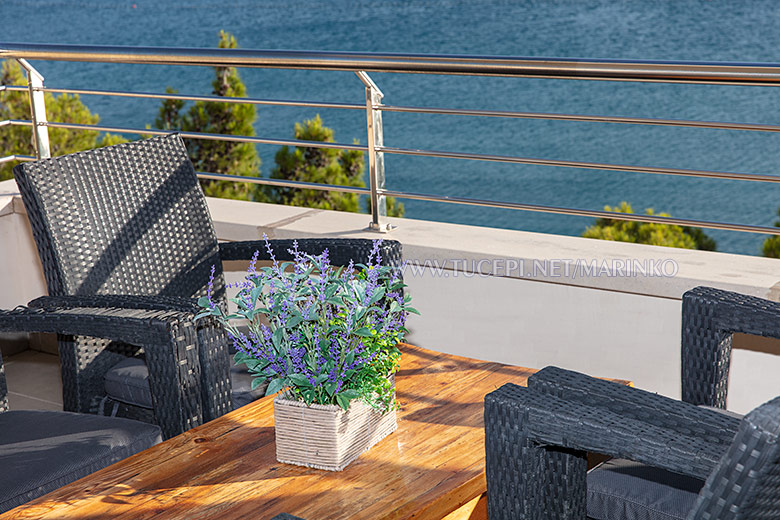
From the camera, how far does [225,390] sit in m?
1.80

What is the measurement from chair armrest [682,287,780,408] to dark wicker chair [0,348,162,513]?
3.43ft

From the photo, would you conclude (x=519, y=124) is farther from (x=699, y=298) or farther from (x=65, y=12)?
(x=699, y=298)

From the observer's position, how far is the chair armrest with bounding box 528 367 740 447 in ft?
3.92

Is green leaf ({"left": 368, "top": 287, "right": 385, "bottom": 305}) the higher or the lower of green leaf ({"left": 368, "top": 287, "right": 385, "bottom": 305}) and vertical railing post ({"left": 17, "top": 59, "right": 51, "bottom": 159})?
the lower

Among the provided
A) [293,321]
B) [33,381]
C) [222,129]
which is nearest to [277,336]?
[293,321]

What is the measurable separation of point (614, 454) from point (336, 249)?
1084 millimetres

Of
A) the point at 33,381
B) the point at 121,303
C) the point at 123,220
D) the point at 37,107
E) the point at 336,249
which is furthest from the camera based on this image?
the point at 37,107

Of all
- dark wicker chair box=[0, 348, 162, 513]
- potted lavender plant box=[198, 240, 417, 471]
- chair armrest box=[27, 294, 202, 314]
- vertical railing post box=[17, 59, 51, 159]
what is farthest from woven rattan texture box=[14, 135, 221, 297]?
vertical railing post box=[17, 59, 51, 159]

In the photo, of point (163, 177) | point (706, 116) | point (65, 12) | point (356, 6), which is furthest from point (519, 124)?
point (163, 177)

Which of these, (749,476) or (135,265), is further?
(135,265)

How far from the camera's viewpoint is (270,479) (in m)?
1.45

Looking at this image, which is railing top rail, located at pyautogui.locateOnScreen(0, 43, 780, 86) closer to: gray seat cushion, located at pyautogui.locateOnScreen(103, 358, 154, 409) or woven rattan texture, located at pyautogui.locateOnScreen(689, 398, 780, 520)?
gray seat cushion, located at pyautogui.locateOnScreen(103, 358, 154, 409)

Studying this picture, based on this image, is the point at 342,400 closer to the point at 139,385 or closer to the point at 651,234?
the point at 139,385

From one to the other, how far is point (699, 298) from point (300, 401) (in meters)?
0.81
